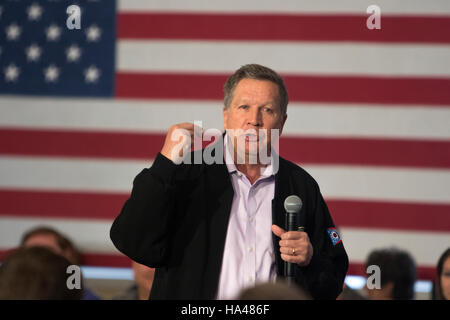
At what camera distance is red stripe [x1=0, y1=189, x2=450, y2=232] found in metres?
3.69

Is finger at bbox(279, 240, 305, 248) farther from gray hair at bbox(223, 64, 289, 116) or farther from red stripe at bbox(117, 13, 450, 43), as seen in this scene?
red stripe at bbox(117, 13, 450, 43)

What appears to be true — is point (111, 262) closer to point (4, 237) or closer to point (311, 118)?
point (4, 237)

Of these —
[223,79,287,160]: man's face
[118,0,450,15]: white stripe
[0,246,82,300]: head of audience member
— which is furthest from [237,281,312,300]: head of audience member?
[118,0,450,15]: white stripe

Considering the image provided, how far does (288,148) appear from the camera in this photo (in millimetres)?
3758

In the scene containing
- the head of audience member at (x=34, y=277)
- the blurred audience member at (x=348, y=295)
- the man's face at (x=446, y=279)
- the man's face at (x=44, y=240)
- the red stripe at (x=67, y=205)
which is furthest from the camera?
the red stripe at (x=67, y=205)

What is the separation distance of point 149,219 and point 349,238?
253 centimetres

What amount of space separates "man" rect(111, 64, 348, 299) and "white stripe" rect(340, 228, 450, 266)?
2157mm

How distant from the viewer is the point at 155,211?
1.44 metres

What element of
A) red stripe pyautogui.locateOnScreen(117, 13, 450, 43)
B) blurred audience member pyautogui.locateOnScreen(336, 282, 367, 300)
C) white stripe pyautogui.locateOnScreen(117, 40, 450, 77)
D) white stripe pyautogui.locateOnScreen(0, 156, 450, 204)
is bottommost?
blurred audience member pyautogui.locateOnScreen(336, 282, 367, 300)

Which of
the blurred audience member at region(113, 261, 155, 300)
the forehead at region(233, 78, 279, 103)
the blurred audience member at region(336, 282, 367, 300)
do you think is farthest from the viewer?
the blurred audience member at region(336, 282, 367, 300)

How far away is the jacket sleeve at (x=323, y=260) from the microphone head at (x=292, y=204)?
0.50ft

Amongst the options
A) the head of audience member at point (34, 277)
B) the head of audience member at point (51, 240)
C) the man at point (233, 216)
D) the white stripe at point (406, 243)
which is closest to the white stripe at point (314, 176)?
the white stripe at point (406, 243)

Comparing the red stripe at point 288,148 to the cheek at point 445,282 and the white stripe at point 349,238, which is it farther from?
the cheek at point 445,282

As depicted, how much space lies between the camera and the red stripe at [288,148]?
3.70 metres
